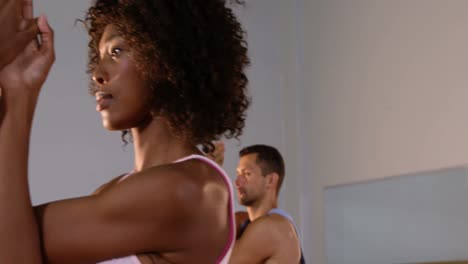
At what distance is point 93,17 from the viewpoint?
1.31 m

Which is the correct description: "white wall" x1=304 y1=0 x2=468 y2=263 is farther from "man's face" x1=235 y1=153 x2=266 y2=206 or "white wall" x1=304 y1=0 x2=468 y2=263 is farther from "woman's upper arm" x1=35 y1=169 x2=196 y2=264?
"woman's upper arm" x1=35 y1=169 x2=196 y2=264

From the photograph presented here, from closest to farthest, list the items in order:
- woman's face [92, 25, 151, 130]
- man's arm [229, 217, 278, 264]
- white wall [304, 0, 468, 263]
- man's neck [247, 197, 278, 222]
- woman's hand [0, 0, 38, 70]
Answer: woman's hand [0, 0, 38, 70]
woman's face [92, 25, 151, 130]
man's arm [229, 217, 278, 264]
man's neck [247, 197, 278, 222]
white wall [304, 0, 468, 263]

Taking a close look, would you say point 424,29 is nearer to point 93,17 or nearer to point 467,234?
point 467,234

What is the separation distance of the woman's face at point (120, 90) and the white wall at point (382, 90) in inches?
129

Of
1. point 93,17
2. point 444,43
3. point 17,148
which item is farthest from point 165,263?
point 444,43

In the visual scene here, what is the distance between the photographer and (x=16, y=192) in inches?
37.6

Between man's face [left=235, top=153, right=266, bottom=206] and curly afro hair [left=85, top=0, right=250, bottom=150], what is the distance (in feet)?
8.45

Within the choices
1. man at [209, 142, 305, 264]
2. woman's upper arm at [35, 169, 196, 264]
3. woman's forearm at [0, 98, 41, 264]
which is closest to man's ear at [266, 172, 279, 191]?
man at [209, 142, 305, 264]

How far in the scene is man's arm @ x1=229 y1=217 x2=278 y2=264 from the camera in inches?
131

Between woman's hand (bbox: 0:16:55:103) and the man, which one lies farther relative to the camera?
the man

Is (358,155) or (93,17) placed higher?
(93,17)

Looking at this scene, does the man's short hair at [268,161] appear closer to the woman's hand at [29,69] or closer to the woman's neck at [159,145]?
the woman's neck at [159,145]

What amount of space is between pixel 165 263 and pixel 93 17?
1.52ft

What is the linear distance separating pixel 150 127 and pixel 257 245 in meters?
2.18
